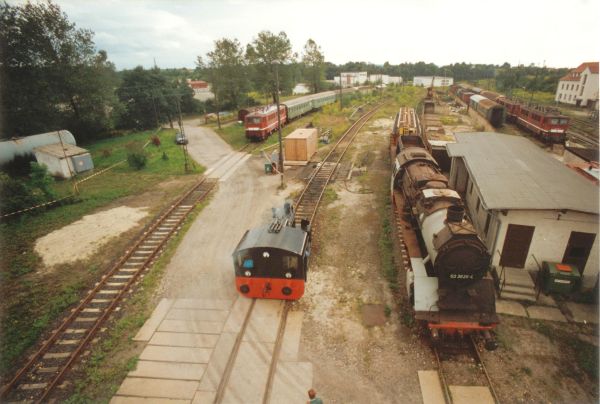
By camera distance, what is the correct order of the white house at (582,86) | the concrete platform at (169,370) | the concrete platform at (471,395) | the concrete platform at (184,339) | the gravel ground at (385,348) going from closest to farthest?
the concrete platform at (471,395) < the gravel ground at (385,348) < the concrete platform at (169,370) < the concrete platform at (184,339) < the white house at (582,86)

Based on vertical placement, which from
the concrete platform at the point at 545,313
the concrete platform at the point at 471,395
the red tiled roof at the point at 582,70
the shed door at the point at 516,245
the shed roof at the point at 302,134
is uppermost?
the red tiled roof at the point at 582,70

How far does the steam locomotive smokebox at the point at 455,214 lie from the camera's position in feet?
31.1

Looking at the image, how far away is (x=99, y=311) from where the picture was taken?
1129 cm

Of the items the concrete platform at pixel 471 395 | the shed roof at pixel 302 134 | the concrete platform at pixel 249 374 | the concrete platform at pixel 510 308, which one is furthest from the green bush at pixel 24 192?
the concrete platform at pixel 510 308

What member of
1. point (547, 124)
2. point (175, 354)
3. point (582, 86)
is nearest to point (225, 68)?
point (547, 124)

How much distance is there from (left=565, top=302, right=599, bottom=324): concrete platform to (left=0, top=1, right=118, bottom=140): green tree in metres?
43.1

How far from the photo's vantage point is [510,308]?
10883mm

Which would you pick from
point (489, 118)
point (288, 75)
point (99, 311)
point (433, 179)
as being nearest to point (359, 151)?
point (433, 179)

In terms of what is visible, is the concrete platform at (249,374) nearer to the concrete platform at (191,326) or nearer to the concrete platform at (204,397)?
the concrete platform at (204,397)

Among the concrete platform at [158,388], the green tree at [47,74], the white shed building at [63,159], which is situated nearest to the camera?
the concrete platform at [158,388]

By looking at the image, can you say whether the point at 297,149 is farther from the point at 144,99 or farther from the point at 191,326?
the point at 144,99

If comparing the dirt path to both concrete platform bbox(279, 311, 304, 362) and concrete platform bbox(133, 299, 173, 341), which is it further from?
concrete platform bbox(133, 299, 173, 341)

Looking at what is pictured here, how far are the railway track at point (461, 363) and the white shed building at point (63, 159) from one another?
93.8 feet

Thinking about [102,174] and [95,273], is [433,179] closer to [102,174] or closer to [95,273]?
[95,273]
